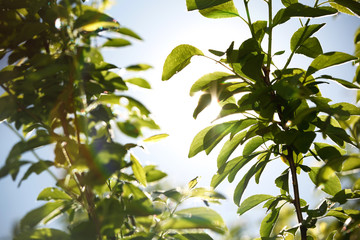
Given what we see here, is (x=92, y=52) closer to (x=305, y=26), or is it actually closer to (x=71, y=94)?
(x=71, y=94)

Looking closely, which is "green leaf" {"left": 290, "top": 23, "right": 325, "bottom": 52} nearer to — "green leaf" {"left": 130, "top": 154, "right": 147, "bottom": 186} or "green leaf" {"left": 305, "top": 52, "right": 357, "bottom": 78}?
"green leaf" {"left": 305, "top": 52, "right": 357, "bottom": 78}

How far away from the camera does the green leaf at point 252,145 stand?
41.4 inches

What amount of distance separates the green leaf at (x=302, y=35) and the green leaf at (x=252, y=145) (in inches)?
12.7

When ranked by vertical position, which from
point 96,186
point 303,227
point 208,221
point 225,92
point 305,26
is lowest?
point 303,227

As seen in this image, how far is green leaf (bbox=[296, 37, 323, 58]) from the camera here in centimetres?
100

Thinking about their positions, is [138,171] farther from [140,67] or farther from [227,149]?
[227,149]

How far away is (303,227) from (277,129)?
288 millimetres

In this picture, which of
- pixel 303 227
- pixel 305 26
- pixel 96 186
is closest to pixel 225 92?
pixel 305 26

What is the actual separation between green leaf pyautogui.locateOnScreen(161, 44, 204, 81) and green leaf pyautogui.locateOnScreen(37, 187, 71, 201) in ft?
1.54

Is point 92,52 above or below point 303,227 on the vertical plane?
above

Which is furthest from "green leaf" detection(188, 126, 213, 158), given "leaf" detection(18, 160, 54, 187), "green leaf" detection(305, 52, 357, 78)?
"leaf" detection(18, 160, 54, 187)

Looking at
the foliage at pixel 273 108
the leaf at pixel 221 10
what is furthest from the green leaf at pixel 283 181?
the leaf at pixel 221 10

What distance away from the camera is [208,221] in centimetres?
62

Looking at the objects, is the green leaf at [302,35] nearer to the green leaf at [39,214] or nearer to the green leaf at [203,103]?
the green leaf at [203,103]
